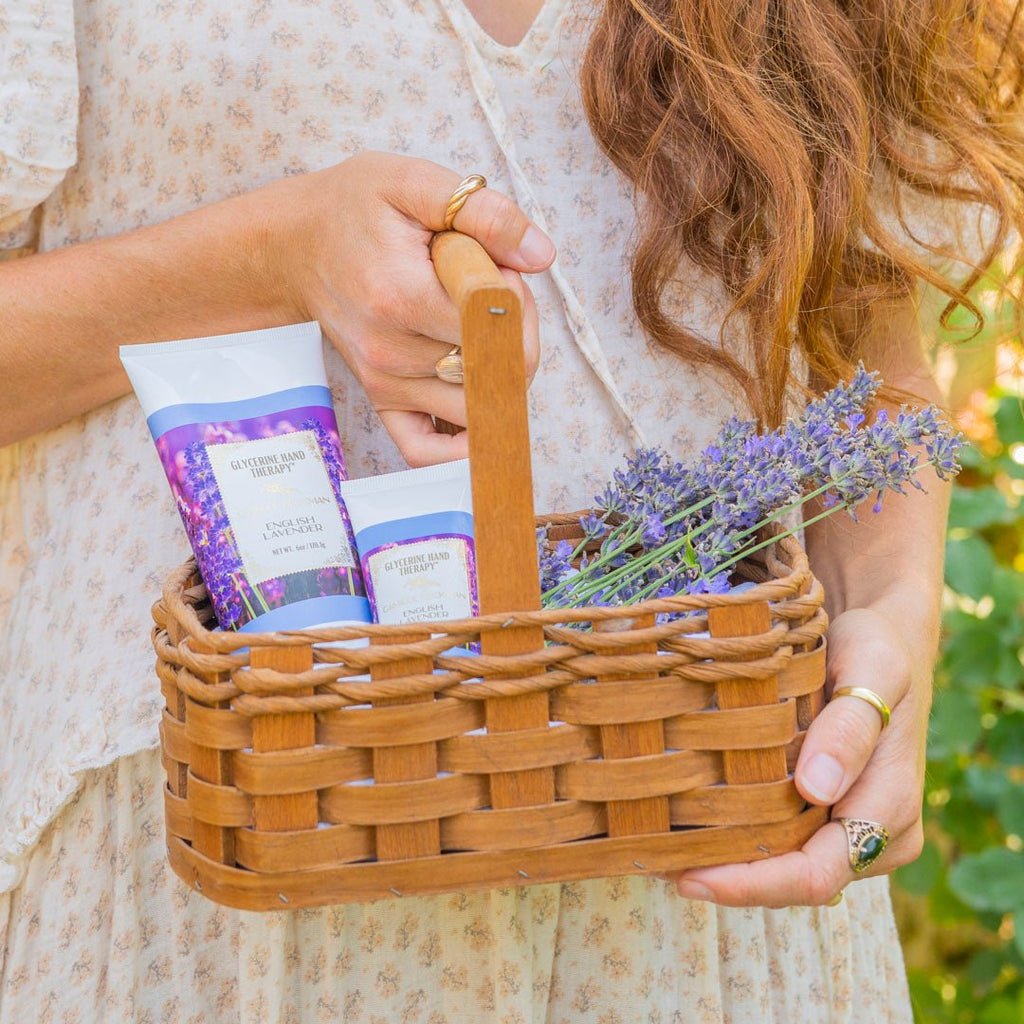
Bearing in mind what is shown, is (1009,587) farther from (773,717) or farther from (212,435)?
(212,435)

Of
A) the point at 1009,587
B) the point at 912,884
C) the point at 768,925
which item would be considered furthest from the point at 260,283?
the point at 912,884

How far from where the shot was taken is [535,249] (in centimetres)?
52

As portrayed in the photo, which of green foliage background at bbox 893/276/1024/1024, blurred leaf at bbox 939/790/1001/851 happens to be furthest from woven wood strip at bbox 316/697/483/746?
blurred leaf at bbox 939/790/1001/851

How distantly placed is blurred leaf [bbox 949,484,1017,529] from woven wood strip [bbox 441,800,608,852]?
38.1 inches

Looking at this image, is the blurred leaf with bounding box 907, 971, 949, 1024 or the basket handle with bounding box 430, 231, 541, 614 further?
the blurred leaf with bounding box 907, 971, 949, 1024

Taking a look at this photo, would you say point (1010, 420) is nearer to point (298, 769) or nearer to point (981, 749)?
point (981, 749)

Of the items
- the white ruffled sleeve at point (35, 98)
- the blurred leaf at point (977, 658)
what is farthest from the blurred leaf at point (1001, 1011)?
the white ruffled sleeve at point (35, 98)

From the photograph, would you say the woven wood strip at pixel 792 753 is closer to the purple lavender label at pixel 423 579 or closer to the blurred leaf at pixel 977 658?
the purple lavender label at pixel 423 579

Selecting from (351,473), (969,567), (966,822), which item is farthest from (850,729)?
(966,822)

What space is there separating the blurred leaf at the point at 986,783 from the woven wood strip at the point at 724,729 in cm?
104

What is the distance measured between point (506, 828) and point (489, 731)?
0.04m

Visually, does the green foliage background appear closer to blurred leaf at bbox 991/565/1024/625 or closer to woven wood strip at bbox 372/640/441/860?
blurred leaf at bbox 991/565/1024/625

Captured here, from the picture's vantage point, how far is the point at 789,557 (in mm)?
571

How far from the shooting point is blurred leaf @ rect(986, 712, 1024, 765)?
4.40 feet
